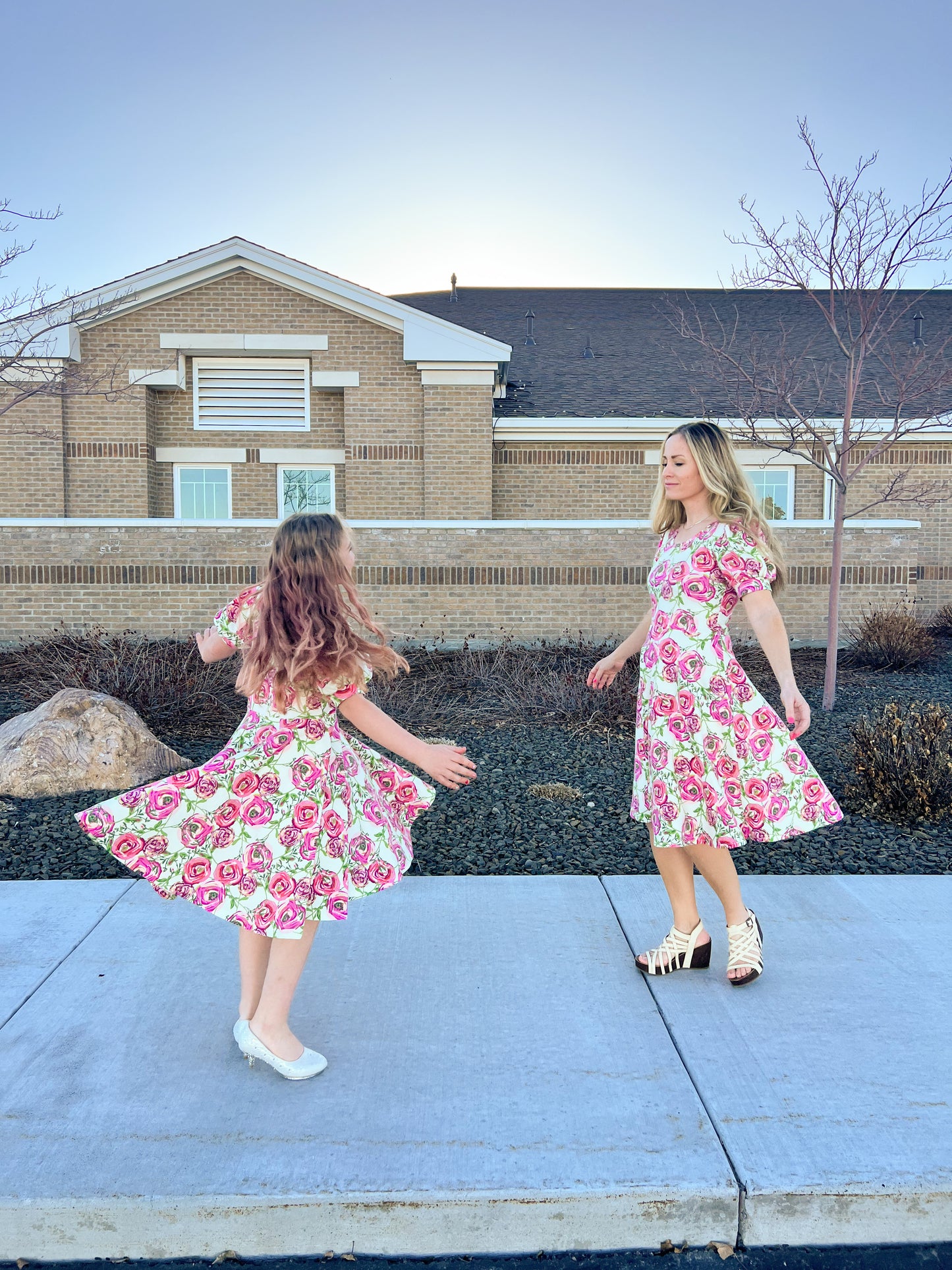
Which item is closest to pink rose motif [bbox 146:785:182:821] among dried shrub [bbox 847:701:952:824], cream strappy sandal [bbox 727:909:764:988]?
cream strappy sandal [bbox 727:909:764:988]

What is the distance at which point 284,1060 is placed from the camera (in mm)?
2953

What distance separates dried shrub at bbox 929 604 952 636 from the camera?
48.2ft

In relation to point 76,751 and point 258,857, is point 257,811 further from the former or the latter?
point 76,751

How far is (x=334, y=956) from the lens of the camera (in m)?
3.91

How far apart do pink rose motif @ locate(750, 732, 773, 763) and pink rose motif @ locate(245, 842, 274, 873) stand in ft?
5.43

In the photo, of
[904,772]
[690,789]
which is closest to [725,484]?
[690,789]

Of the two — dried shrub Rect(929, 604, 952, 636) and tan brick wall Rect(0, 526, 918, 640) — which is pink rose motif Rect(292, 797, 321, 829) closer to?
tan brick wall Rect(0, 526, 918, 640)

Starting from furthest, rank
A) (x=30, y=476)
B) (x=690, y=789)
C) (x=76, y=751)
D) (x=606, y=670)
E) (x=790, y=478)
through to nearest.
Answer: (x=790, y=478)
(x=30, y=476)
(x=76, y=751)
(x=606, y=670)
(x=690, y=789)

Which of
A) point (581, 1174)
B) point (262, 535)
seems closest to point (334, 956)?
point (581, 1174)

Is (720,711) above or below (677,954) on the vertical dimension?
above

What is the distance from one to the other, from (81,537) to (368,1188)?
11423mm

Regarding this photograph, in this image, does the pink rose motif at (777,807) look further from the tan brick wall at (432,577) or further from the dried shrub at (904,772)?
the tan brick wall at (432,577)

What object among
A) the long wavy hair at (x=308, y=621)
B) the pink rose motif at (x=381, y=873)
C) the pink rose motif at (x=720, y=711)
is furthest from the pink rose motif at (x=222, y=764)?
the pink rose motif at (x=720, y=711)

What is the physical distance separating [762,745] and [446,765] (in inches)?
49.8
